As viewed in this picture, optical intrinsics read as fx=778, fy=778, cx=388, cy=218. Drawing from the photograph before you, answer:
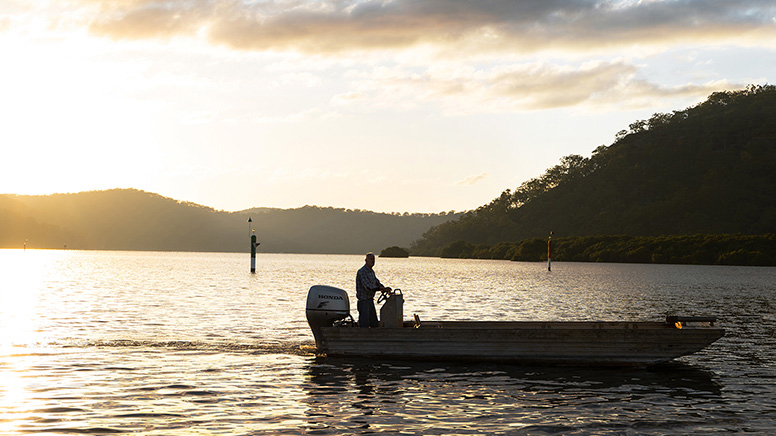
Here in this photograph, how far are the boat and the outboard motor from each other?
30 millimetres

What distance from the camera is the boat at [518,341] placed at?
71.0 ft

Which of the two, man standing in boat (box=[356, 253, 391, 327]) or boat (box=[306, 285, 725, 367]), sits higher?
man standing in boat (box=[356, 253, 391, 327])

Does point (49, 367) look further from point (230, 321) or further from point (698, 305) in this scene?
point (698, 305)

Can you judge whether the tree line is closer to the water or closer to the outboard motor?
the water

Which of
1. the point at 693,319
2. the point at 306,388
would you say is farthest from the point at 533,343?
the point at 306,388

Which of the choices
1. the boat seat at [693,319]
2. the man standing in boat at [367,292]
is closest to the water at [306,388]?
the man standing in boat at [367,292]

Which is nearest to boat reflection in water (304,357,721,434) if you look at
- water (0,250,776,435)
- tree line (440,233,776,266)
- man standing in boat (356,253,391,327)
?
water (0,250,776,435)

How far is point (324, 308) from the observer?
76.5 ft

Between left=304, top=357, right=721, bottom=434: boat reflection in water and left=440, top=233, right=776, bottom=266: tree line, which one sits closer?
left=304, top=357, right=721, bottom=434: boat reflection in water

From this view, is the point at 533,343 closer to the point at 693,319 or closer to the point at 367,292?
the point at 693,319

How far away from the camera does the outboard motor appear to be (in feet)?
76.5

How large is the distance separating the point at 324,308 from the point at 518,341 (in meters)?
5.79

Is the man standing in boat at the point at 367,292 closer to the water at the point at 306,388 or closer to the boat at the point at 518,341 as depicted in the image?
the boat at the point at 518,341

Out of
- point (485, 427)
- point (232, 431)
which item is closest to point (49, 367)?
point (232, 431)
